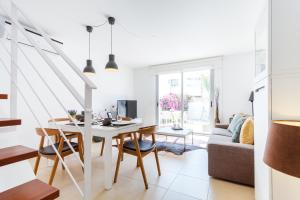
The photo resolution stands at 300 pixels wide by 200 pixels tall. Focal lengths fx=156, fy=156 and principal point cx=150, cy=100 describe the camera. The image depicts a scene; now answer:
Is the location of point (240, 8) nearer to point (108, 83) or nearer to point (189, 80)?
point (189, 80)

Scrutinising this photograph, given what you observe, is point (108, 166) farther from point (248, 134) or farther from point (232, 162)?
point (248, 134)

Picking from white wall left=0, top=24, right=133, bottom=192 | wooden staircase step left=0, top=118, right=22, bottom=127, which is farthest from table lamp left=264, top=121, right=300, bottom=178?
wooden staircase step left=0, top=118, right=22, bottom=127

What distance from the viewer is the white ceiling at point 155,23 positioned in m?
2.12

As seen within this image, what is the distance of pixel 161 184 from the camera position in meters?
2.11

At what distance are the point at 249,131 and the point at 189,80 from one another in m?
3.22

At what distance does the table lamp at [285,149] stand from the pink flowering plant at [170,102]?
4563mm

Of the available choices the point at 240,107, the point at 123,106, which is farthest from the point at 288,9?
the point at 123,106

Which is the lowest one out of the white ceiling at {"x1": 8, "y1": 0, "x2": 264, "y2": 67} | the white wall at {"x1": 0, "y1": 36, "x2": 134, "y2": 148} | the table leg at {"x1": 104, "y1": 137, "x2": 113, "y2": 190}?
the table leg at {"x1": 104, "y1": 137, "x2": 113, "y2": 190}

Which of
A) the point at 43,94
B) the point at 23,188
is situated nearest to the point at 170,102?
the point at 43,94

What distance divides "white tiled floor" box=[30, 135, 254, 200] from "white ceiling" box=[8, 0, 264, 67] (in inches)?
94.5

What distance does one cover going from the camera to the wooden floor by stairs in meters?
0.89

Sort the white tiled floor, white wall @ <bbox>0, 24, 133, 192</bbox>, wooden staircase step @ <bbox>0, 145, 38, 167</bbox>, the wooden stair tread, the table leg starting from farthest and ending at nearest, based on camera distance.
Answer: the table leg, the white tiled floor, white wall @ <bbox>0, 24, 133, 192</bbox>, wooden staircase step @ <bbox>0, 145, 38, 167</bbox>, the wooden stair tread

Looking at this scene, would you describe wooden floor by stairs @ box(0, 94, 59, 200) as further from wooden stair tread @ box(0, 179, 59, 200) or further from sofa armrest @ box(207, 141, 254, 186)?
sofa armrest @ box(207, 141, 254, 186)

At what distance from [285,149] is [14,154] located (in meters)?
1.61
